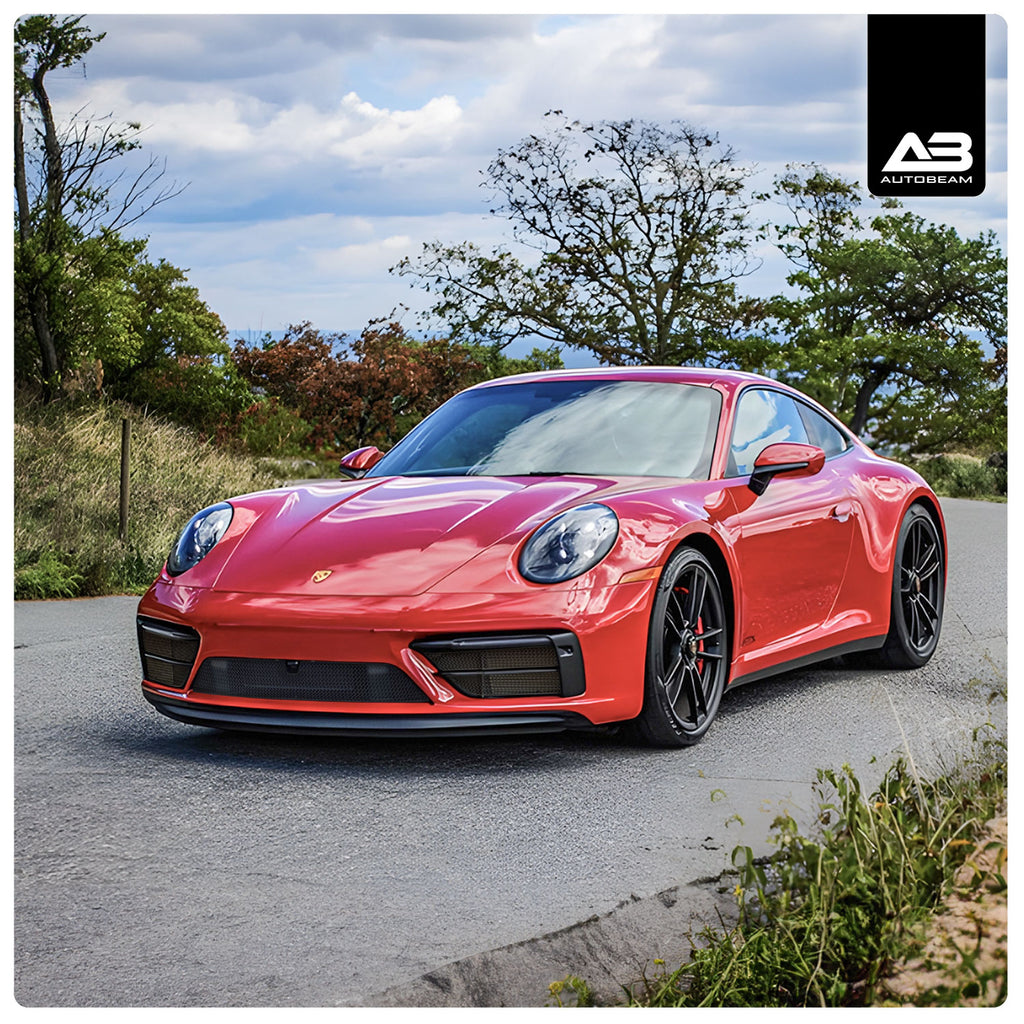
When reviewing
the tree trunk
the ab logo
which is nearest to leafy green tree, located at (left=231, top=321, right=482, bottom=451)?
the tree trunk

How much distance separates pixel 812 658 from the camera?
20.8 feet

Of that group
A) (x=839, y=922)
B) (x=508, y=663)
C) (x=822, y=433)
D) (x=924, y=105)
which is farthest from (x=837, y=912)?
(x=822, y=433)

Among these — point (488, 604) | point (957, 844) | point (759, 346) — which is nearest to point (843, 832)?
point (957, 844)

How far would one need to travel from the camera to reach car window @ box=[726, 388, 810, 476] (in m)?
6.11

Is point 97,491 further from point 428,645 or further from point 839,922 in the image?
point 839,922

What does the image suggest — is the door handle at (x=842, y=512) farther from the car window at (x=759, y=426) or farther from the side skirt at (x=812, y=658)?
the side skirt at (x=812, y=658)

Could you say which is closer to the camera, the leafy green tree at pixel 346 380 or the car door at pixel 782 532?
the car door at pixel 782 532

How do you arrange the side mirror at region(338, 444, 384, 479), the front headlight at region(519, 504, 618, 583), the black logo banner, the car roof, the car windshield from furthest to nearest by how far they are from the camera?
the side mirror at region(338, 444, 384, 479) < the car roof < the car windshield < the front headlight at region(519, 504, 618, 583) < the black logo banner

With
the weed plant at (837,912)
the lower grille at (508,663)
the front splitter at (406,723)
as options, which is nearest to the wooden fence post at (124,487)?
the front splitter at (406,723)

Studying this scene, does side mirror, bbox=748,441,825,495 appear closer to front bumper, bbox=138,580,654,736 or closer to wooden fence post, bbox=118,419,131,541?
front bumper, bbox=138,580,654,736

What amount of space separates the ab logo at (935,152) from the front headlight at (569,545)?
159cm

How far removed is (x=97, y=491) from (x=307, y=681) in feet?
30.2

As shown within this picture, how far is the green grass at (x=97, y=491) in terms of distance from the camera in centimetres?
1163

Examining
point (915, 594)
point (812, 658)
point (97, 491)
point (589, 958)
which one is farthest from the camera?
point (97, 491)
